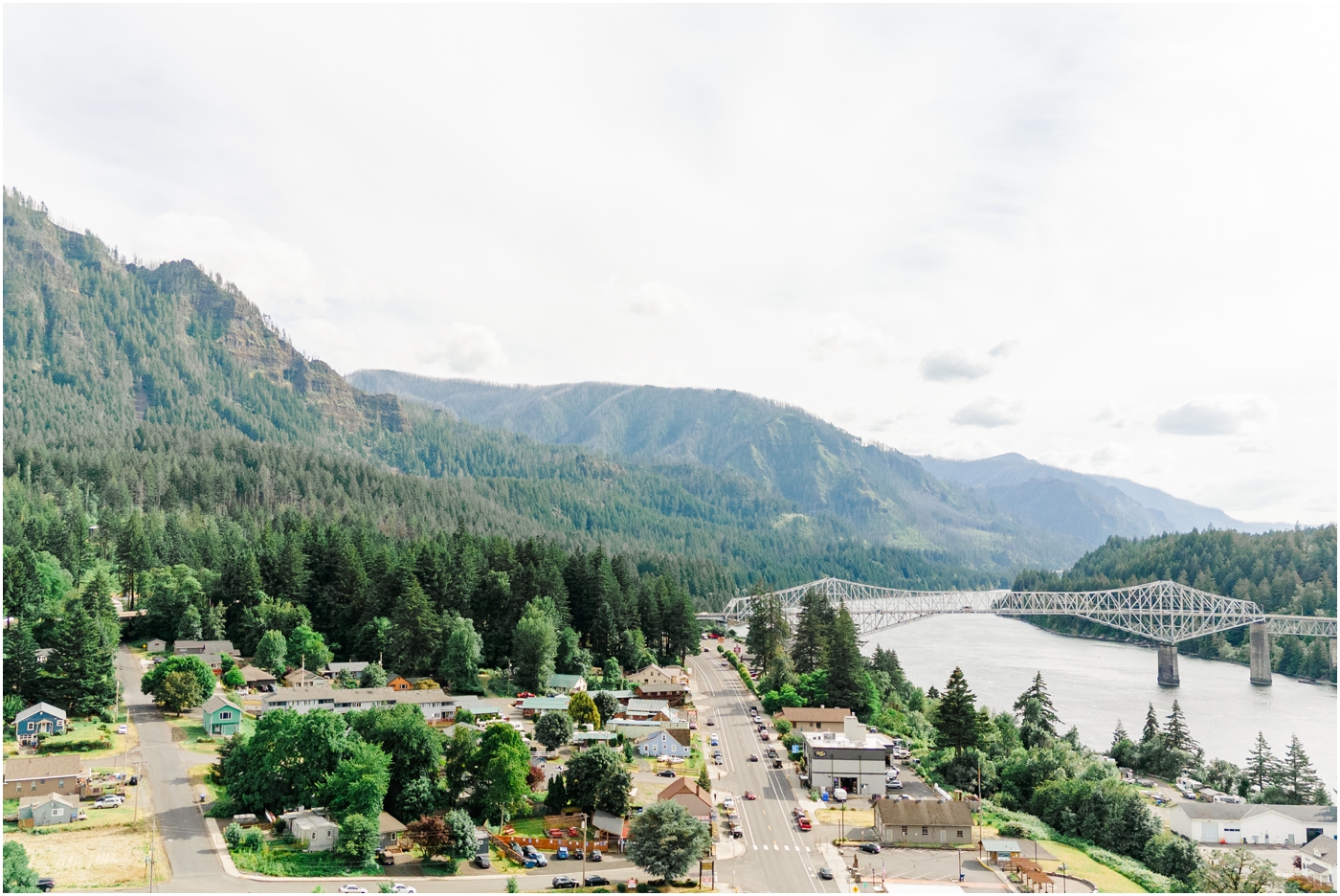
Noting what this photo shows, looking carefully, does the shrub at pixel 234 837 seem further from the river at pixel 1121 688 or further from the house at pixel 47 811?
the river at pixel 1121 688

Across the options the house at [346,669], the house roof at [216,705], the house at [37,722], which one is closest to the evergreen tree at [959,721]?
the house at [346,669]

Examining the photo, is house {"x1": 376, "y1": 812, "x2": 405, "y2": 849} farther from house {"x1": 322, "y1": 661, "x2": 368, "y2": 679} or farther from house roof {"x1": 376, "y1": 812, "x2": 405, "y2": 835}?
house {"x1": 322, "y1": 661, "x2": 368, "y2": 679}

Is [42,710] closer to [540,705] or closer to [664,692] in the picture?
[540,705]

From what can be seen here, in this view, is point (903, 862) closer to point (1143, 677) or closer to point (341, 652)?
point (341, 652)

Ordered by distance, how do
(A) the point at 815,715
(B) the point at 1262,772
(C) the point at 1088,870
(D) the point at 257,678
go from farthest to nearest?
(B) the point at 1262,772, (D) the point at 257,678, (A) the point at 815,715, (C) the point at 1088,870

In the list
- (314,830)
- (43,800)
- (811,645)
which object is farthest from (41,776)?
(811,645)
